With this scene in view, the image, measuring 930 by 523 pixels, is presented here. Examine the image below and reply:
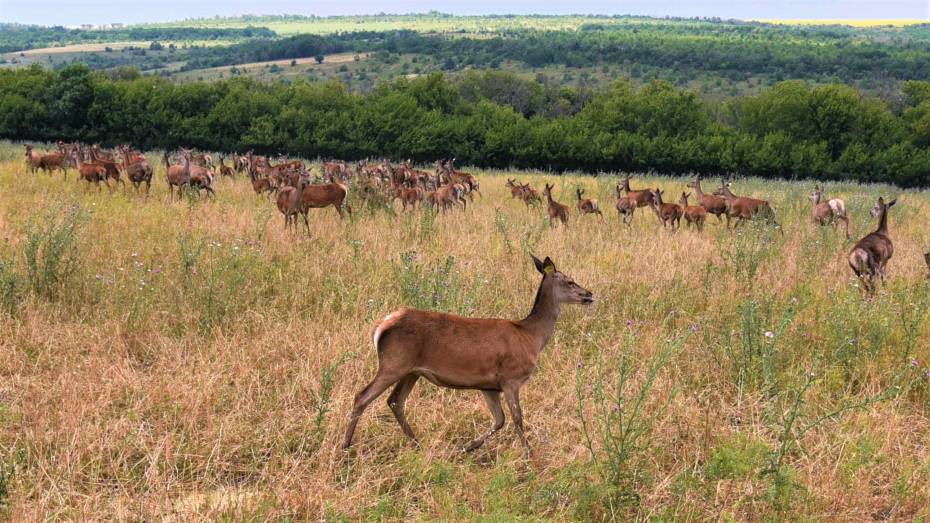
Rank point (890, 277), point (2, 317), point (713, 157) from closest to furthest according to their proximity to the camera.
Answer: point (2, 317), point (890, 277), point (713, 157)

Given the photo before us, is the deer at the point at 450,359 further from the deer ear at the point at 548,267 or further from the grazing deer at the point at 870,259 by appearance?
the grazing deer at the point at 870,259

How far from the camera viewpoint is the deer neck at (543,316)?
17.8ft

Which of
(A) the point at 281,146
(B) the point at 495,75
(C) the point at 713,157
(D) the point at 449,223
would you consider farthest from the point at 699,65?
(D) the point at 449,223

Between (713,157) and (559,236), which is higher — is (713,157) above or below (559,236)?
below

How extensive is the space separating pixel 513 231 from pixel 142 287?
6.61 m

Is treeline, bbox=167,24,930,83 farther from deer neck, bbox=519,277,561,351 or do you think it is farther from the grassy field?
deer neck, bbox=519,277,561,351

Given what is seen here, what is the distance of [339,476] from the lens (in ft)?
15.2

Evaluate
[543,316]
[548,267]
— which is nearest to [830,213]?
[548,267]

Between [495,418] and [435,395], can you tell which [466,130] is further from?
[495,418]

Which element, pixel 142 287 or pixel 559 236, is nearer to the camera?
pixel 142 287

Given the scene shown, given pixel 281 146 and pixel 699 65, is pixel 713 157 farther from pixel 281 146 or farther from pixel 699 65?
pixel 699 65

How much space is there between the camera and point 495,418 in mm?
5125

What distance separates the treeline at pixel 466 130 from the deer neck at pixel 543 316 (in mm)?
44667

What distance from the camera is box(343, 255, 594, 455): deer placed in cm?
481
